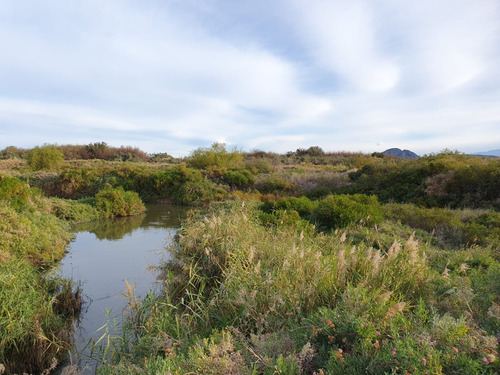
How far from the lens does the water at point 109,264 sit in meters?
5.36

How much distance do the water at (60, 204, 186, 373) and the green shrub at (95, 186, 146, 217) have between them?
75 centimetres

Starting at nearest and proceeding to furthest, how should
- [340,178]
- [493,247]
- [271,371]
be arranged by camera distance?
1. [271,371]
2. [493,247]
3. [340,178]

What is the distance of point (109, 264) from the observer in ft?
27.9

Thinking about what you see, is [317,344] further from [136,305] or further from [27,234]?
[27,234]

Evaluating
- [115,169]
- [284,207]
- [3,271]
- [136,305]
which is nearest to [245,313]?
[136,305]

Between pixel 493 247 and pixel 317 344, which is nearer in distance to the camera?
pixel 317 344

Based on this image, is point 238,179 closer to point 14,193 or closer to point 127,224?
point 127,224

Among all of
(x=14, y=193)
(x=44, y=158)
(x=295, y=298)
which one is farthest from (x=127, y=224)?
(x=44, y=158)

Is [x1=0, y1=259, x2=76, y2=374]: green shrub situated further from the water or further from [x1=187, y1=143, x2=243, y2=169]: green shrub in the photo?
[x1=187, y1=143, x2=243, y2=169]: green shrub

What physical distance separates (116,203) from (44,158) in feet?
45.4

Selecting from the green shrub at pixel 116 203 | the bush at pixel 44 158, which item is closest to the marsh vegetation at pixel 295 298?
the green shrub at pixel 116 203

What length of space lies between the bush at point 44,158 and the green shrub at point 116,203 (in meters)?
12.4

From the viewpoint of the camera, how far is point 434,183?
569 inches

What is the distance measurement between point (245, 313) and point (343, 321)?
3.81ft
